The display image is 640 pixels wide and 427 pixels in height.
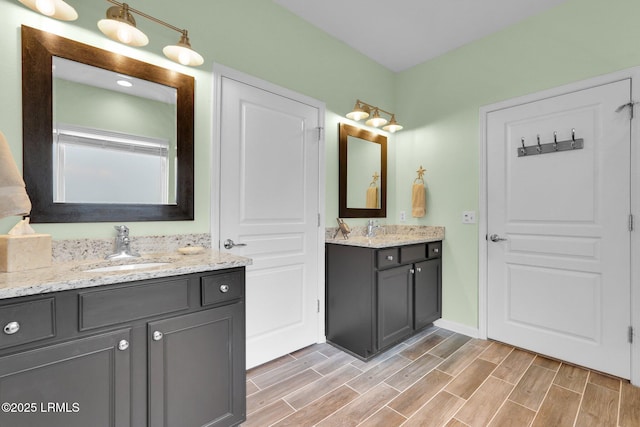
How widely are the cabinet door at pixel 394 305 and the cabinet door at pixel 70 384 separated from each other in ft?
5.42

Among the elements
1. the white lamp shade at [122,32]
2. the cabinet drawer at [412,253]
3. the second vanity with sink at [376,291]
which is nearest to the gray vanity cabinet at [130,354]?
the second vanity with sink at [376,291]

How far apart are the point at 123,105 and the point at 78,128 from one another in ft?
0.84

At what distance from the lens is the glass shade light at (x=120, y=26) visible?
139 centimetres

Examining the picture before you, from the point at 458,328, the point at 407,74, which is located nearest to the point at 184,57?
the point at 407,74

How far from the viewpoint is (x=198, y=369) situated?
51.6 inches

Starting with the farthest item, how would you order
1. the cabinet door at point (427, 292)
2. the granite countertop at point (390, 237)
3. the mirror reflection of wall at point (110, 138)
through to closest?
the cabinet door at point (427, 292)
the granite countertop at point (390, 237)
the mirror reflection of wall at point (110, 138)

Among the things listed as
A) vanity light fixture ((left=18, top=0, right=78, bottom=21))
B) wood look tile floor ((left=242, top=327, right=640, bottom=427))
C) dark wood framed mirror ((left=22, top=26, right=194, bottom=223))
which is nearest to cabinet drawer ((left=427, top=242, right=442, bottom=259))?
wood look tile floor ((left=242, top=327, right=640, bottom=427))

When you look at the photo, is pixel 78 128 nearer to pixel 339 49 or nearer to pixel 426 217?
pixel 339 49

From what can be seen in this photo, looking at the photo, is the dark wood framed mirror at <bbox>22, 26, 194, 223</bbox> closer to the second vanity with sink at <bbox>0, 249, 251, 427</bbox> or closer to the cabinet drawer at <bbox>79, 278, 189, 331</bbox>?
the second vanity with sink at <bbox>0, 249, 251, 427</bbox>

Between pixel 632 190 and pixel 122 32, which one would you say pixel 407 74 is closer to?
pixel 632 190

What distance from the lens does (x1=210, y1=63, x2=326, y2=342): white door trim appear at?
1.92m

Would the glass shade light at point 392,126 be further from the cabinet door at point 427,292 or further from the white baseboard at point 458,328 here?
the white baseboard at point 458,328

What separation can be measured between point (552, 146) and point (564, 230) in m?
0.66

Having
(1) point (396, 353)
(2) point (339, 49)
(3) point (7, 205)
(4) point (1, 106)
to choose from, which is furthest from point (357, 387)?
(2) point (339, 49)
